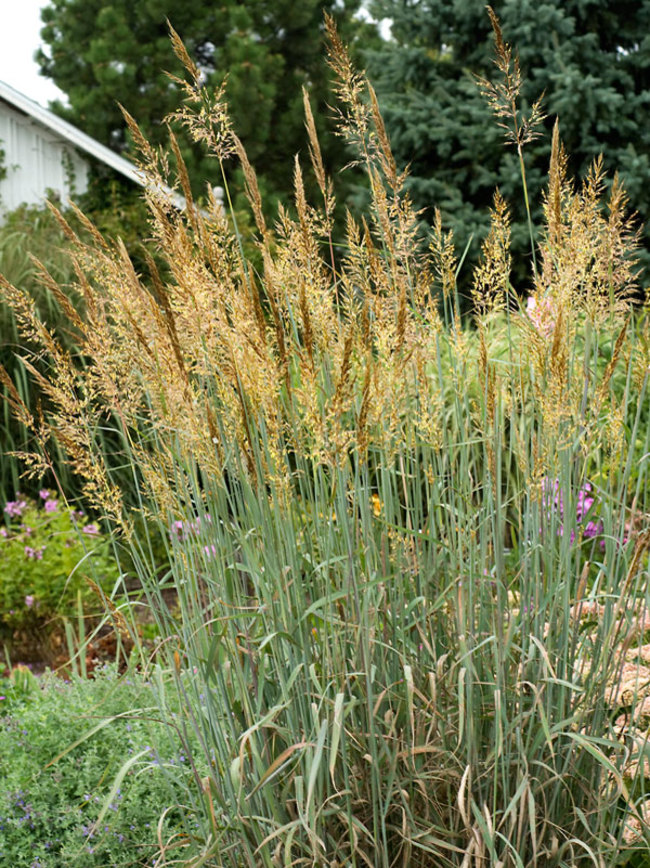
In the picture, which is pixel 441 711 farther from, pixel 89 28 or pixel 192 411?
pixel 89 28

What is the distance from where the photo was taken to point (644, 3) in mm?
10883

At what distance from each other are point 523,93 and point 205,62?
1058cm

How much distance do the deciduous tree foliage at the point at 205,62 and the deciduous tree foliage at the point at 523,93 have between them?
19.0ft

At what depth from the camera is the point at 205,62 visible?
2006 centimetres

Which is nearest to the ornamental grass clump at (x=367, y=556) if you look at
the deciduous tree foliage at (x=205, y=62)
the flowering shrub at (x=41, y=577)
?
the flowering shrub at (x=41, y=577)

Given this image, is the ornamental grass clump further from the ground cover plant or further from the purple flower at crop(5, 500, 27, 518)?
the purple flower at crop(5, 500, 27, 518)

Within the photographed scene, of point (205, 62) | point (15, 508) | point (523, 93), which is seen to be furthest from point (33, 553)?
point (205, 62)

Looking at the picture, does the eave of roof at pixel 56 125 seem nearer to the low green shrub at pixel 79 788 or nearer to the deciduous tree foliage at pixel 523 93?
the deciduous tree foliage at pixel 523 93

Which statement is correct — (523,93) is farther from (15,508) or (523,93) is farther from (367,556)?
(367,556)

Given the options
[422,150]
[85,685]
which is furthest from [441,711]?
[422,150]

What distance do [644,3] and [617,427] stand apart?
10645 mm

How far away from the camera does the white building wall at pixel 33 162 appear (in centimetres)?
1486

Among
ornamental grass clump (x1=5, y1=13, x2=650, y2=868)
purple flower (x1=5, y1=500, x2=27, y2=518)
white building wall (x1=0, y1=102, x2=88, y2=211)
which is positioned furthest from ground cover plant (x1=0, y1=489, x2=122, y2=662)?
white building wall (x1=0, y1=102, x2=88, y2=211)

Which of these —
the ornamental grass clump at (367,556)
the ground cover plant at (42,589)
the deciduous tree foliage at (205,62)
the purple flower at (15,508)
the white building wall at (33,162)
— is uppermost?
the deciduous tree foliage at (205,62)
